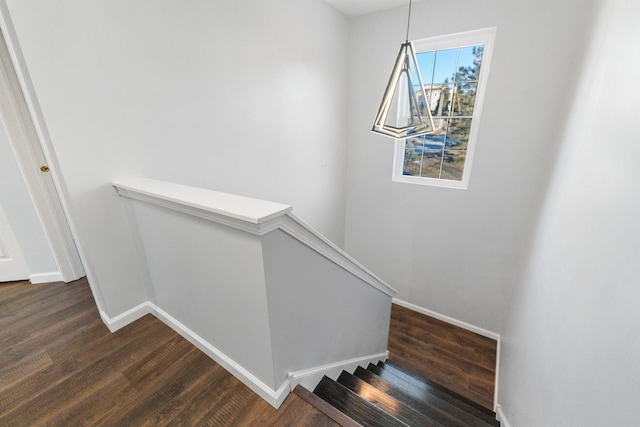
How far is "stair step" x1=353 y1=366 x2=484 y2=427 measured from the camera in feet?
6.13

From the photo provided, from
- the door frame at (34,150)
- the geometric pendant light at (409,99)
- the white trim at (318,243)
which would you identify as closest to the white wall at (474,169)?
the geometric pendant light at (409,99)

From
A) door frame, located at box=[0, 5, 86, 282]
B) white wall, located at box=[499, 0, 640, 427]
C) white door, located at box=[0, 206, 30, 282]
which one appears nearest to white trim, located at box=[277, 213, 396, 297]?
white wall, located at box=[499, 0, 640, 427]

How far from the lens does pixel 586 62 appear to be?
66.7 inches

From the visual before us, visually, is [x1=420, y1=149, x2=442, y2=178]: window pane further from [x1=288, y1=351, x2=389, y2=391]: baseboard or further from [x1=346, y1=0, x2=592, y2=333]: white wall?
[x1=288, y1=351, x2=389, y2=391]: baseboard

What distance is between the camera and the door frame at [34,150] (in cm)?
128

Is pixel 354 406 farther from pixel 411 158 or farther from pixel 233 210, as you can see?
pixel 411 158

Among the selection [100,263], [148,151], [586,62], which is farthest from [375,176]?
[100,263]

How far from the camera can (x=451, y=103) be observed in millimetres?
2857

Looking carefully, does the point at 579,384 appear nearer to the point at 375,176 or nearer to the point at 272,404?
the point at 272,404

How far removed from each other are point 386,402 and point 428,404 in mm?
451

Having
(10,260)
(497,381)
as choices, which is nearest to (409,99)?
(497,381)

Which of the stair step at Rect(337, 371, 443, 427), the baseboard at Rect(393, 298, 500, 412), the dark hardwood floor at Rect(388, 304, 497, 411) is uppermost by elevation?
the stair step at Rect(337, 371, 443, 427)

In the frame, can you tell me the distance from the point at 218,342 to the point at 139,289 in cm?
77

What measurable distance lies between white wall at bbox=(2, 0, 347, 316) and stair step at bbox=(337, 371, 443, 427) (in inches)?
63.3
